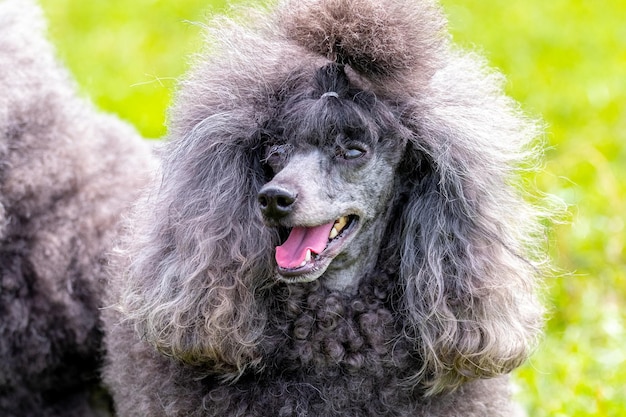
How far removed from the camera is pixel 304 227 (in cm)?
302

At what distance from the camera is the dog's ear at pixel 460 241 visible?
10.2 feet

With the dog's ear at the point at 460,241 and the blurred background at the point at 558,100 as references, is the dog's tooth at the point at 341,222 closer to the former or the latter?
the dog's ear at the point at 460,241

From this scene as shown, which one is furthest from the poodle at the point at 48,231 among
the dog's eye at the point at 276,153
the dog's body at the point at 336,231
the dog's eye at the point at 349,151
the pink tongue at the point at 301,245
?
the dog's eye at the point at 349,151

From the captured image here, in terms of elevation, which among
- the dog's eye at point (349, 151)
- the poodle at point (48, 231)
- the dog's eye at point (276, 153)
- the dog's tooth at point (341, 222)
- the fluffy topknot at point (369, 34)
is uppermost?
the fluffy topknot at point (369, 34)

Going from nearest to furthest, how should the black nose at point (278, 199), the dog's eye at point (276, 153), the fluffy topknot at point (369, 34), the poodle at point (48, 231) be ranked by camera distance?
the black nose at point (278, 199)
the fluffy topknot at point (369, 34)
the dog's eye at point (276, 153)
the poodle at point (48, 231)

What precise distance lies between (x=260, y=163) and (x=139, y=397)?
2.85 feet

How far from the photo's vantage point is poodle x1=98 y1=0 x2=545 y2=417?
3.04 m

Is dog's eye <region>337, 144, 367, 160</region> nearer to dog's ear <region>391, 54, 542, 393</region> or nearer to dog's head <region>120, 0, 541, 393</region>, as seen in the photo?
dog's head <region>120, 0, 541, 393</region>

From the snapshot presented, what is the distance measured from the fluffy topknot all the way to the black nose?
445 millimetres

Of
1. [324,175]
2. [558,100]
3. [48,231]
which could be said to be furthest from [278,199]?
[558,100]

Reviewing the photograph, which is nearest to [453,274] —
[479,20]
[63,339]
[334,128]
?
[334,128]

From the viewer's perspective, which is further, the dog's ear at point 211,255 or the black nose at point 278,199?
the dog's ear at point 211,255

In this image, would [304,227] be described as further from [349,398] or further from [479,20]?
[479,20]

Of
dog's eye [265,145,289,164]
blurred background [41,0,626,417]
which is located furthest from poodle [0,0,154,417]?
dog's eye [265,145,289,164]
